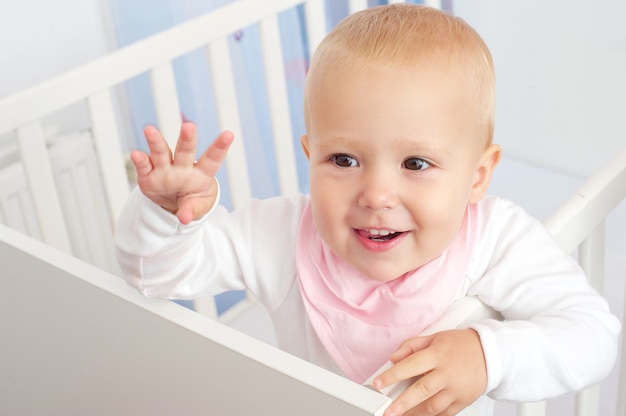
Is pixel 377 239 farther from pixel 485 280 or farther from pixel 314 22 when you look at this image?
pixel 314 22

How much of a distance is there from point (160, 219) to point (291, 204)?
0.21 metres

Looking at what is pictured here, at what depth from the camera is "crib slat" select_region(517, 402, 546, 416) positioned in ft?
2.89

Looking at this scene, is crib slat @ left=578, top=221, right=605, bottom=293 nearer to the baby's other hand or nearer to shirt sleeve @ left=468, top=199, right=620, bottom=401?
shirt sleeve @ left=468, top=199, right=620, bottom=401

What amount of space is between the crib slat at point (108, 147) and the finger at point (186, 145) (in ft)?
1.64

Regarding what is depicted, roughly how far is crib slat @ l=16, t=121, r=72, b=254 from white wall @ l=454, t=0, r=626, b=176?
1096 mm

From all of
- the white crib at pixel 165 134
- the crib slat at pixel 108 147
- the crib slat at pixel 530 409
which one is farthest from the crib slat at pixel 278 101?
the crib slat at pixel 530 409

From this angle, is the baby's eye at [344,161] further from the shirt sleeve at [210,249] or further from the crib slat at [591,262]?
the crib slat at [591,262]

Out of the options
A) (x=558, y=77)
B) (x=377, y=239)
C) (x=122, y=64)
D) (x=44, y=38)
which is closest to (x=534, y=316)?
(x=377, y=239)

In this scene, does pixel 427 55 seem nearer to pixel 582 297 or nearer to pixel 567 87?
pixel 582 297

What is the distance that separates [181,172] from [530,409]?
0.40 m

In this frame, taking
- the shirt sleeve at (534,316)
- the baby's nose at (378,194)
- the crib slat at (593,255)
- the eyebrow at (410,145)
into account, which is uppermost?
the eyebrow at (410,145)

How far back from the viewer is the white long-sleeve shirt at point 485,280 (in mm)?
778

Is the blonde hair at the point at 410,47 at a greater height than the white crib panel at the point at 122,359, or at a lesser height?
greater

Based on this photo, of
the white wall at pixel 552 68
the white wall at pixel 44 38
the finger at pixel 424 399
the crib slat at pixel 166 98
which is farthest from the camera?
the white wall at pixel 552 68
